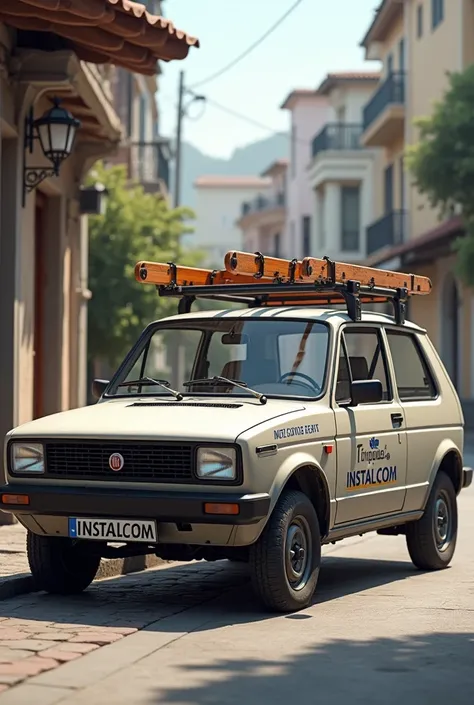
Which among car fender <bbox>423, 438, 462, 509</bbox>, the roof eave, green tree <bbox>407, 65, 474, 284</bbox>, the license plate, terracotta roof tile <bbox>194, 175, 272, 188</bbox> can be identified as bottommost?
the license plate

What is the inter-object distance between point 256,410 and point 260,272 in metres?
1.28

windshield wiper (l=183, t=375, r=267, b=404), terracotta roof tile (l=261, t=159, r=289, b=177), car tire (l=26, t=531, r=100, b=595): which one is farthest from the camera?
terracotta roof tile (l=261, t=159, r=289, b=177)

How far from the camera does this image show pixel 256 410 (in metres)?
8.41

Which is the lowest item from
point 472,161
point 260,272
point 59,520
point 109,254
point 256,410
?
→ point 59,520

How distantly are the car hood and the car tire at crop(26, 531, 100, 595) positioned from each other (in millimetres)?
710

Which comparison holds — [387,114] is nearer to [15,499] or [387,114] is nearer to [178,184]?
[178,184]

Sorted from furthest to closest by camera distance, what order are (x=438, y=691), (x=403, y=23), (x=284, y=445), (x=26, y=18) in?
1. (x=403, y=23)
2. (x=26, y=18)
3. (x=284, y=445)
4. (x=438, y=691)

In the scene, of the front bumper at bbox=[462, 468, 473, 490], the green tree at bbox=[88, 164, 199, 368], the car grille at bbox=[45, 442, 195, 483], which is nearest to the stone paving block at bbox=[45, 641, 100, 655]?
the car grille at bbox=[45, 442, 195, 483]

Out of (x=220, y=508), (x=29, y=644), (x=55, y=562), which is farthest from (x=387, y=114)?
(x=29, y=644)

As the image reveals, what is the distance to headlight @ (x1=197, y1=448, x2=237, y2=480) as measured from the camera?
790 cm

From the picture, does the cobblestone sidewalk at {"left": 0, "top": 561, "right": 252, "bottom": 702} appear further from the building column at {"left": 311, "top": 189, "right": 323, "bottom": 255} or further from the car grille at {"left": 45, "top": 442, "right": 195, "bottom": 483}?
the building column at {"left": 311, "top": 189, "right": 323, "bottom": 255}

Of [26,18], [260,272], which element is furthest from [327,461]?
[26,18]

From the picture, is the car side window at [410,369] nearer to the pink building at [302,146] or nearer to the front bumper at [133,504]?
the front bumper at [133,504]

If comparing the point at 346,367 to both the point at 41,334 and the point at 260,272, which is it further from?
the point at 41,334
